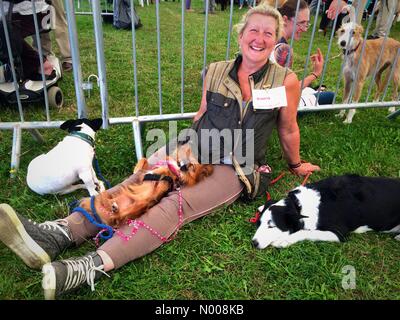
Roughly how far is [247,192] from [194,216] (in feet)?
1.48

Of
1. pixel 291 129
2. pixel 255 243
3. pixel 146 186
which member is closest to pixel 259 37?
pixel 291 129

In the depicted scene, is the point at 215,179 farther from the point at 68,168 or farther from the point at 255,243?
the point at 68,168

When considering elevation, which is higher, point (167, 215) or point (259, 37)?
point (259, 37)

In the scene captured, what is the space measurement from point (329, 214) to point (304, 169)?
0.81 metres

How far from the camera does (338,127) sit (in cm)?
397

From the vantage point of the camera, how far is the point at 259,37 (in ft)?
8.11

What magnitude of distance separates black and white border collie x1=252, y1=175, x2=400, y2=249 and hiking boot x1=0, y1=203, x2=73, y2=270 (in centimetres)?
120

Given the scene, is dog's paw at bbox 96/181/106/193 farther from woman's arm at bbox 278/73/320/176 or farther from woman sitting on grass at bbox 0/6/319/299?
woman's arm at bbox 278/73/320/176

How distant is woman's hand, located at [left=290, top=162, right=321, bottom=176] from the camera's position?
3072 millimetres

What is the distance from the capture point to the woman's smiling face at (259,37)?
2.48 metres

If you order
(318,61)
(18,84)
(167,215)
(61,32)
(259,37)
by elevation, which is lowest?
(167,215)

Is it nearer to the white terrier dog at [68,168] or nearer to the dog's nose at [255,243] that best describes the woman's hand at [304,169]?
the dog's nose at [255,243]

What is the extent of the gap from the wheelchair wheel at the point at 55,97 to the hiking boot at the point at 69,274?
8.32 ft
